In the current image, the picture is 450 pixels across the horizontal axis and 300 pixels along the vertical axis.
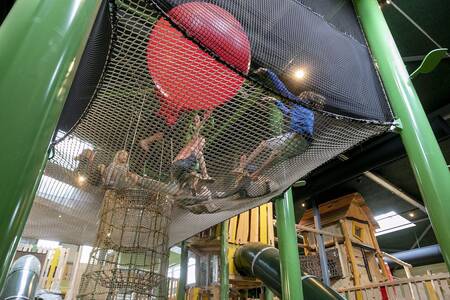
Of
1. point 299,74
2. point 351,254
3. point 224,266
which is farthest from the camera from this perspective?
point 351,254

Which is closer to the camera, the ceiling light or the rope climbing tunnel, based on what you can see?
the rope climbing tunnel

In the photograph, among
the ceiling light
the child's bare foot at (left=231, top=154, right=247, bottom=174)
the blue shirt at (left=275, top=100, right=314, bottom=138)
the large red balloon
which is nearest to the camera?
the large red balloon

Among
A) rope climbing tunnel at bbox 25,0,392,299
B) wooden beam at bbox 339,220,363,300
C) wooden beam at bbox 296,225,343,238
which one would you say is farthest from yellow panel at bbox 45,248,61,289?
wooden beam at bbox 339,220,363,300

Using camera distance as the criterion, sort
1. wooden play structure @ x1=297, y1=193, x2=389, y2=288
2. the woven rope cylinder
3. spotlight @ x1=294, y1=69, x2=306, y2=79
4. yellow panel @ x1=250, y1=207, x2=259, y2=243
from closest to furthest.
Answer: spotlight @ x1=294, y1=69, x2=306, y2=79
the woven rope cylinder
yellow panel @ x1=250, y1=207, x2=259, y2=243
wooden play structure @ x1=297, y1=193, x2=389, y2=288

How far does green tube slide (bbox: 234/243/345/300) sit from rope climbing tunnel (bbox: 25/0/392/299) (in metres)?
1.09

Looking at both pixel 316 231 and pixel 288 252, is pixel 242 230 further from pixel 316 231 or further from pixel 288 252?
pixel 288 252

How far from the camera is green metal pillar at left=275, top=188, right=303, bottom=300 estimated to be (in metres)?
1.92

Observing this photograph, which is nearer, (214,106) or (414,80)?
(214,106)

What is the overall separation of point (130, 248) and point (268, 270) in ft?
6.22

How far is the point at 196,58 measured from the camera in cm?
119

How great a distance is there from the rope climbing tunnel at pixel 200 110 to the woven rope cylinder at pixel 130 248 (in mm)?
12

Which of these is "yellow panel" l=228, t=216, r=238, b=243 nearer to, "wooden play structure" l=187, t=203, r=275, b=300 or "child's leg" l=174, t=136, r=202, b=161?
"wooden play structure" l=187, t=203, r=275, b=300

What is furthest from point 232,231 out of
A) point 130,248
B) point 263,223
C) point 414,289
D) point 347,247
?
point 347,247

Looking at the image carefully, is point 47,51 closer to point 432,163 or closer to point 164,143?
point 164,143
